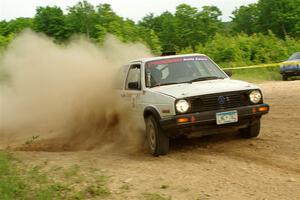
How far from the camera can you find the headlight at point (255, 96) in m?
6.79

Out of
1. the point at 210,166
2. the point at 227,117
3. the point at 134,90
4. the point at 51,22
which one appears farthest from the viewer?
the point at 51,22

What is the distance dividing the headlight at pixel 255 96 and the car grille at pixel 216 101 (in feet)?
0.46

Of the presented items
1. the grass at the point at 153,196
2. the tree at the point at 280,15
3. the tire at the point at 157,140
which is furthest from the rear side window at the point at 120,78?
the tree at the point at 280,15

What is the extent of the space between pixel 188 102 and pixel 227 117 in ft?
→ 2.12

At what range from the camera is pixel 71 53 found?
13.3m

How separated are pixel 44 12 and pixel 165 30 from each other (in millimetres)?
19987

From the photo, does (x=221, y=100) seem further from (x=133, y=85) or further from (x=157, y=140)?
(x=133, y=85)

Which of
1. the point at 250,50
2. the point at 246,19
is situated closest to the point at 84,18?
the point at 250,50

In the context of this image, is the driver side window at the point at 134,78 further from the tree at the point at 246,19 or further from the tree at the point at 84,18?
the tree at the point at 246,19

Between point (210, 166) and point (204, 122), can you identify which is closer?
point (210, 166)

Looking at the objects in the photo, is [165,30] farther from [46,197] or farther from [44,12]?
[46,197]

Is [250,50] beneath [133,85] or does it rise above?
above

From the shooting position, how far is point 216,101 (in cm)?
656

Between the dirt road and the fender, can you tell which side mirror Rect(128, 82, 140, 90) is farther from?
the dirt road
